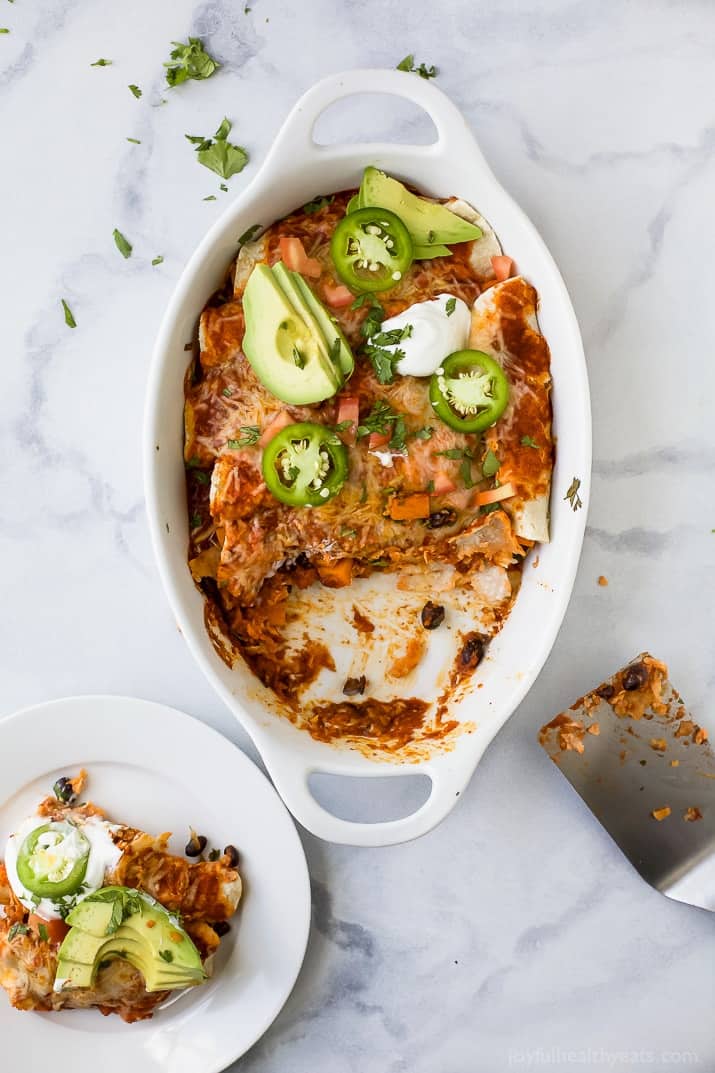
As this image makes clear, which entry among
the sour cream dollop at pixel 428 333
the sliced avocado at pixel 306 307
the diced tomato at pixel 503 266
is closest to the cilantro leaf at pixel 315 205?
the sliced avocado at pixel 306 307

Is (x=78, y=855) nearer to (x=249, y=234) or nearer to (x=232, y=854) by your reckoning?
(x=232, y=854)

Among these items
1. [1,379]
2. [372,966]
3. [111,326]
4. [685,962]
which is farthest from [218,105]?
[685,962]

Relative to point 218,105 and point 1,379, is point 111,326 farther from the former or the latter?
point 218,105

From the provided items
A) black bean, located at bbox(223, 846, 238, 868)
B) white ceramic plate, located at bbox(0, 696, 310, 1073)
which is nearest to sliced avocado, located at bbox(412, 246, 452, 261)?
white ceramic plate, located at bbox(0, 696, 310, 1073)

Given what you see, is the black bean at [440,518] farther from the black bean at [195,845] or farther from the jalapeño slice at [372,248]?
the black bean at [195,845]

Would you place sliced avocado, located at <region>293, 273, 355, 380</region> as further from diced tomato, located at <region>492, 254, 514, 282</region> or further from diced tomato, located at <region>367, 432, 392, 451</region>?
diced tomato, located at <region>492, 254, 514, 282</region>

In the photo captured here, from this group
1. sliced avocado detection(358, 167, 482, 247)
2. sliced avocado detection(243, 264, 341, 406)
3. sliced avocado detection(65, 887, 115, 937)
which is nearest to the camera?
sliced avocado detection(243, 264, 341, 406)
